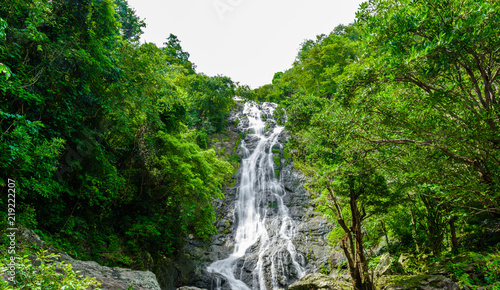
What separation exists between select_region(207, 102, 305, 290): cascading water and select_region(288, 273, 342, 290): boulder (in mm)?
3716

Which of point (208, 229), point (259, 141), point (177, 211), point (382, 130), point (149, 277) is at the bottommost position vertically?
point (149, 277)

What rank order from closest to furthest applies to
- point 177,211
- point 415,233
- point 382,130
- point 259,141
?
point 382,130 < point 415,233 < point 177,211 < point 259,141

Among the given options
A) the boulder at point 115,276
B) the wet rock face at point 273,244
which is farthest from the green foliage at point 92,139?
the wet rock face at point 273,244

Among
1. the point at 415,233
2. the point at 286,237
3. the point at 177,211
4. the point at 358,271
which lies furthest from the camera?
the point at 286,237

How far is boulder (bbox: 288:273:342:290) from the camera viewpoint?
8125 mm

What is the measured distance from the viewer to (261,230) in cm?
1698

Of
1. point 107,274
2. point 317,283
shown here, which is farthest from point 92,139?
point 317,283

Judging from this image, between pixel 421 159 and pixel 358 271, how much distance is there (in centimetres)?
461

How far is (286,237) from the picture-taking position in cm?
1580

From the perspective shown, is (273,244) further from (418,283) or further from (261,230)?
(418,283)

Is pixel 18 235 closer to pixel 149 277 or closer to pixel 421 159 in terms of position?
pixel 149 277

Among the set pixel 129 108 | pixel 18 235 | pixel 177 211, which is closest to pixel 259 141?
pixel 177 211

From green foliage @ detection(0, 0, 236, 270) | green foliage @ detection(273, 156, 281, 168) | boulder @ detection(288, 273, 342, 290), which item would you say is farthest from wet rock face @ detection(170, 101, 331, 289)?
boulder @ detection(288, 273, 342, 290)

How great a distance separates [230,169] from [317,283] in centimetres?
676
